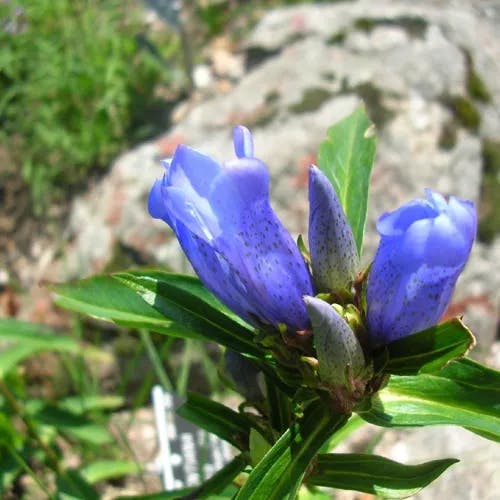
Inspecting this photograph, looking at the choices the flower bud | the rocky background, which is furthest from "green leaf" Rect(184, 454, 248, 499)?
the rocky background

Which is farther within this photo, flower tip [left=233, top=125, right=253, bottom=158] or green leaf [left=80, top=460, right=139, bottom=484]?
green leaf [left=80, top=460, right=139, bottom=484]

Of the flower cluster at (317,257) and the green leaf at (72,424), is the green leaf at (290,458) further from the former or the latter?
the green leaf at (72,424)

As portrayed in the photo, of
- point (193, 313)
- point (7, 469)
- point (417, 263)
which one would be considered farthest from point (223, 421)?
Answer: point (7, 469)

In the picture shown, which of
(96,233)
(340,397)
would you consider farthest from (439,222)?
(96,233)

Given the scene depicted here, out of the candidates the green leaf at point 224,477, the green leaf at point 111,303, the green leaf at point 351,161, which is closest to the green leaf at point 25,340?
the green leaf at point 111,303

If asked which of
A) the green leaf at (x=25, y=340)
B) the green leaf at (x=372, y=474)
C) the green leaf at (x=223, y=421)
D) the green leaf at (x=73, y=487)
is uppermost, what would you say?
the green leaf at (x=223, y=421)

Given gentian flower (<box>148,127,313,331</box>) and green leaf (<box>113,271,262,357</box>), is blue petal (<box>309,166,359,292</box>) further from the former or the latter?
green leaf (<box>113,271,262,357</box>)

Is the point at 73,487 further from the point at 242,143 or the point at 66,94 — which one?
the point at 66,94

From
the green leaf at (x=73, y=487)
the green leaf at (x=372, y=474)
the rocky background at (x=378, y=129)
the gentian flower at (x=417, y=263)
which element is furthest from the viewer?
the rocky background at (x=378, y=129)
